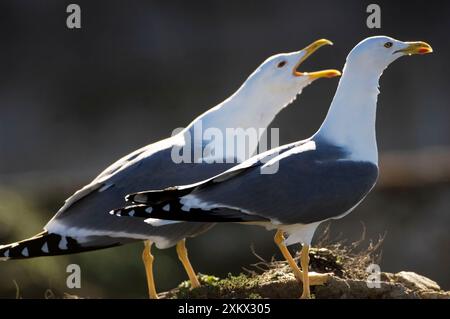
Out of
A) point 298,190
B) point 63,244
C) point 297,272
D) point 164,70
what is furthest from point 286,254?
point 164,70

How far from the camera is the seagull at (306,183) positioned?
492 centimetres

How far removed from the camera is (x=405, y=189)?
1132 centimetres

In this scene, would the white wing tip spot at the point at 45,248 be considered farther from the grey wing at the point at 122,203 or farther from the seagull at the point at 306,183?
the seagull at the point at 306,183

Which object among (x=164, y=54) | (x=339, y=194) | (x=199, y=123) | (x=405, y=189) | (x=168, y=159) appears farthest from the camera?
(x=164, y=54)

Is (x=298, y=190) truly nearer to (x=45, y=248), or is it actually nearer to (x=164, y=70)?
(x=45, y=248)

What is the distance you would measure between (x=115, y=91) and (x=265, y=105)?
13.8 m

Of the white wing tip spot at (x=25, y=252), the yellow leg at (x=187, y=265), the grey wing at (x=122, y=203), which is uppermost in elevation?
the grey wing at (x=122, y=203)

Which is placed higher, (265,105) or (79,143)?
(265,105)

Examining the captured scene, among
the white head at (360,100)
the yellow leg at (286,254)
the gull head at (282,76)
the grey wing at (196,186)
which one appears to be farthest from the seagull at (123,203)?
the white head at (360,100)

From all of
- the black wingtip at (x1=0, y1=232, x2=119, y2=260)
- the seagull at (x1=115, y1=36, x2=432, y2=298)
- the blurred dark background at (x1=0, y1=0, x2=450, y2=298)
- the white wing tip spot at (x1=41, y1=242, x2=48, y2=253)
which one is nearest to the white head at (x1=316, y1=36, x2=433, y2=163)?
the seagull at (x1=115, y1=36, x2=432, y2=298)

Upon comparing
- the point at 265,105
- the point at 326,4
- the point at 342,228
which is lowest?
the point at 342,228

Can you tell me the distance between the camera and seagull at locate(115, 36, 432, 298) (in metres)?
4.92

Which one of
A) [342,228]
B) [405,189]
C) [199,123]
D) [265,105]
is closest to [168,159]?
[199,123]

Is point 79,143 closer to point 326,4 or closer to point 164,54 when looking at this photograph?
point 164,54
